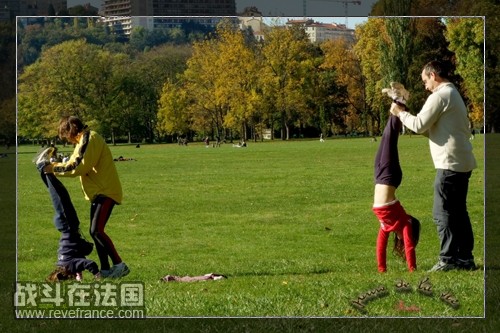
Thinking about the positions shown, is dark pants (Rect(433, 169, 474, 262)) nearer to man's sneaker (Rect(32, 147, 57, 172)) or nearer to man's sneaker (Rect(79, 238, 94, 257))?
man's sneaker (Rect(79, 238, 94, 257))

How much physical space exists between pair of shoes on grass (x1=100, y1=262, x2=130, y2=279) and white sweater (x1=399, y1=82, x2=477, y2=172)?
2738 millimetres

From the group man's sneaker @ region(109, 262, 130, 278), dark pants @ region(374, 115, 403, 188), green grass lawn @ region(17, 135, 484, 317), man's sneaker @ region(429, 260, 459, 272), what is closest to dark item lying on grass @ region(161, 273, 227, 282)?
green grass lawn @ region(17, 135, 484, 317)

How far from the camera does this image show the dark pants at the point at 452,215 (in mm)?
10312

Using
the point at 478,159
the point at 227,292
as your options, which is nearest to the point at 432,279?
the point at 478,159

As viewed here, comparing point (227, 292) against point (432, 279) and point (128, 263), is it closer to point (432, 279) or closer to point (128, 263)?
point (128, 263)

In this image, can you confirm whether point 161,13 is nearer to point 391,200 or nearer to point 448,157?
point 391,200

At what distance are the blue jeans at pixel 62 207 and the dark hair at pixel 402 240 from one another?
9.17ft

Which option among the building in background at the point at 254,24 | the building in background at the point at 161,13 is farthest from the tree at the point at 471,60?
the building in background at the point at 161,13

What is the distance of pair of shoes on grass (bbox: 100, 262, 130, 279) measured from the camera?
415 inches

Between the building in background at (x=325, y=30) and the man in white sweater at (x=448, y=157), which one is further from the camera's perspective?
the building in background at (x=325, y=30)

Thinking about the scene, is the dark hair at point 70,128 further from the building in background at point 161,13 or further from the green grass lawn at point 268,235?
the building in background at point 161,13

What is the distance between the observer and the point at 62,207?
414 inches

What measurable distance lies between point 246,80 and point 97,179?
173 centimetres

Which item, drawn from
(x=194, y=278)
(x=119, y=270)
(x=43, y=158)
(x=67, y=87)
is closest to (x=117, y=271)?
(x=119, y=270)
